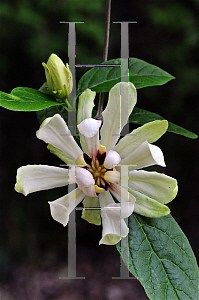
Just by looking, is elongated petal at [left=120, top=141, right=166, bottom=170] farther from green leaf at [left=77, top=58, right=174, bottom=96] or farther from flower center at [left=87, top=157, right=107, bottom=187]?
green leaf at [left=77, top=58, right=174, bottom=96]

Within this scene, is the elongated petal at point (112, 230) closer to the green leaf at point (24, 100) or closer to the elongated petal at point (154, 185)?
the elongated petal at point (154, 185)

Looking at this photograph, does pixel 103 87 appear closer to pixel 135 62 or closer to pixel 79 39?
pixel 135 62

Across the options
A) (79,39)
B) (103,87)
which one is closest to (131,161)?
(103,87)

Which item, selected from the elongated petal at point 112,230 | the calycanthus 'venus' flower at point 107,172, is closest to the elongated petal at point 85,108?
the calycanthus 'venus' flower at point 107,172

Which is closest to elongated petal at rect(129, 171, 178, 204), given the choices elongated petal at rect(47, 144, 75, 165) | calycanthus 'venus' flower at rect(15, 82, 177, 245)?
calycanthus 'venus' flower at rect(15, 82, 177, 245)

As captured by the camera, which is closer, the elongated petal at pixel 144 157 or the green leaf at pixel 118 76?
the elongated petal at pixel 144 157

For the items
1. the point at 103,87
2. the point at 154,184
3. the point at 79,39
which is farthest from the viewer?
the point at 79,39

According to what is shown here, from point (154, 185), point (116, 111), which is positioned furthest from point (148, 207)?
point (116, 111)

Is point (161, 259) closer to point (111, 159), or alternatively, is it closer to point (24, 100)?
point (111, 159)
